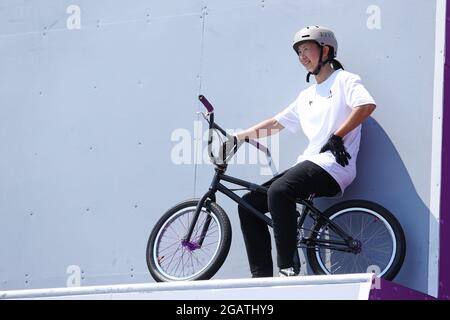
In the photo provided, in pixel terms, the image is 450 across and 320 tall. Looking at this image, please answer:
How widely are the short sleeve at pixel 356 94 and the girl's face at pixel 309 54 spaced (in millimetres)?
242

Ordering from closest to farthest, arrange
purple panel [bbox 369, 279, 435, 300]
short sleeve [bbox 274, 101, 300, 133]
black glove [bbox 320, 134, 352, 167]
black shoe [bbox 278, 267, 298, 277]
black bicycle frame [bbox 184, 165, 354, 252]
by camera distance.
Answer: purple panel [bbox 369, 279, 435, 300] → black shoe [bbox 278, 267, 298, 277] → black glove [bbox 320, 134, 352, 167] → black bicycle frame [bbox 184, 165, 354, 252] → short sleeve [bbox 274, 101, 300, 133]

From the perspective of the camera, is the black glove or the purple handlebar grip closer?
the black glove

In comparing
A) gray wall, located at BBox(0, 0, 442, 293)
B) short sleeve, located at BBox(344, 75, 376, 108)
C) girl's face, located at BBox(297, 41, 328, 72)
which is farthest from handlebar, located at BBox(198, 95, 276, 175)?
short sleeve, located at BBox(344, 75, 376, 108)

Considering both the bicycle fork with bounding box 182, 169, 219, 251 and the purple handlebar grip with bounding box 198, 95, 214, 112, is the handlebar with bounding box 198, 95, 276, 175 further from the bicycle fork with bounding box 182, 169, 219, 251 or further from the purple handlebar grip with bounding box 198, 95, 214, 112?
the bicycle fork with bounding box 182, 169, 219, 251

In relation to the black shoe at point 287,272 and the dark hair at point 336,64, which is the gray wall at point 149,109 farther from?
the black shoe at point 287,272

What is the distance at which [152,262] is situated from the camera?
6.23m

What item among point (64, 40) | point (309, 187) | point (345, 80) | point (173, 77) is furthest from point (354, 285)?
point (64, 40)

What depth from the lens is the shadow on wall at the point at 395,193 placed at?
5938 millimetres

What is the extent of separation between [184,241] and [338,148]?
3.46 ft

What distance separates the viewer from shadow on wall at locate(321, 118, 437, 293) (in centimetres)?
594

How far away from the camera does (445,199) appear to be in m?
5.93

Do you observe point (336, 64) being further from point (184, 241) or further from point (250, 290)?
point (250, 290)

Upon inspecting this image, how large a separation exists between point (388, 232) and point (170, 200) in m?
1.43

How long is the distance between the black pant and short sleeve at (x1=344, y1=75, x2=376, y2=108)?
41 centimetres
